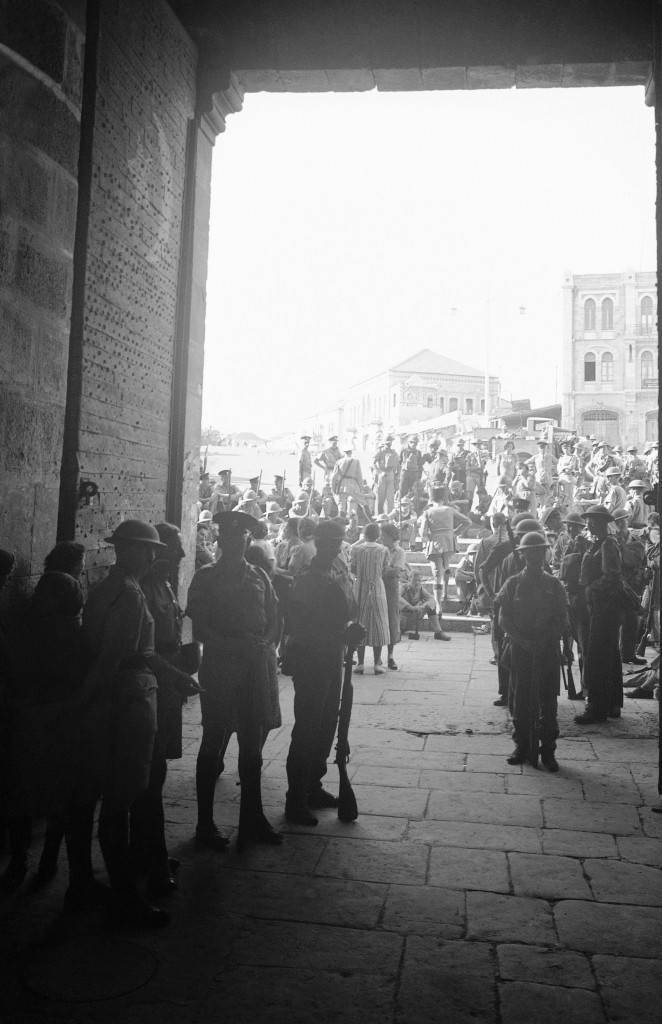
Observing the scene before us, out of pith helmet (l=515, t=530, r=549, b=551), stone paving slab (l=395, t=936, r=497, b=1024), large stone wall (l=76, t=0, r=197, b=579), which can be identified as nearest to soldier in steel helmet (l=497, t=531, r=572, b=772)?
pith helmet (l=515, t=530, r=549, b=551)

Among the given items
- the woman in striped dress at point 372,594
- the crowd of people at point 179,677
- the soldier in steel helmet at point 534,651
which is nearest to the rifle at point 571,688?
the crowd of people at point 179,677

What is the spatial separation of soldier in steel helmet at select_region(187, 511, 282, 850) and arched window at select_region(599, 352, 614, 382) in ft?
184

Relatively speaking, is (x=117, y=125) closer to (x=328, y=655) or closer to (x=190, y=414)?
(x=190, y=414)

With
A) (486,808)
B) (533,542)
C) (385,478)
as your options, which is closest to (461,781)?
(486,808)

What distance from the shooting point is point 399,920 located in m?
3.51

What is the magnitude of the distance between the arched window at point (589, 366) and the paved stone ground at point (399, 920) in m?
54.8

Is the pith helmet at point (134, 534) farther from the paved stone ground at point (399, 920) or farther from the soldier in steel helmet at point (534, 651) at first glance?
the soldier in steel helmet at point (534, 651)

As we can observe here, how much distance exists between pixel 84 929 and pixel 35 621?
1.37 m

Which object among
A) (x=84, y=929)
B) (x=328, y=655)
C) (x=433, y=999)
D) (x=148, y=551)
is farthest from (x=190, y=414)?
(x=433, y=999)

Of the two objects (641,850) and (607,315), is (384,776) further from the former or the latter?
(607,315)

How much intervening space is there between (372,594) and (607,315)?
178ft

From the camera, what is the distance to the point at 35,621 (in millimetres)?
3691

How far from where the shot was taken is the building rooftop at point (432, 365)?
76.3m

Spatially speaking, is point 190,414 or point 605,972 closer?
point 605,972
